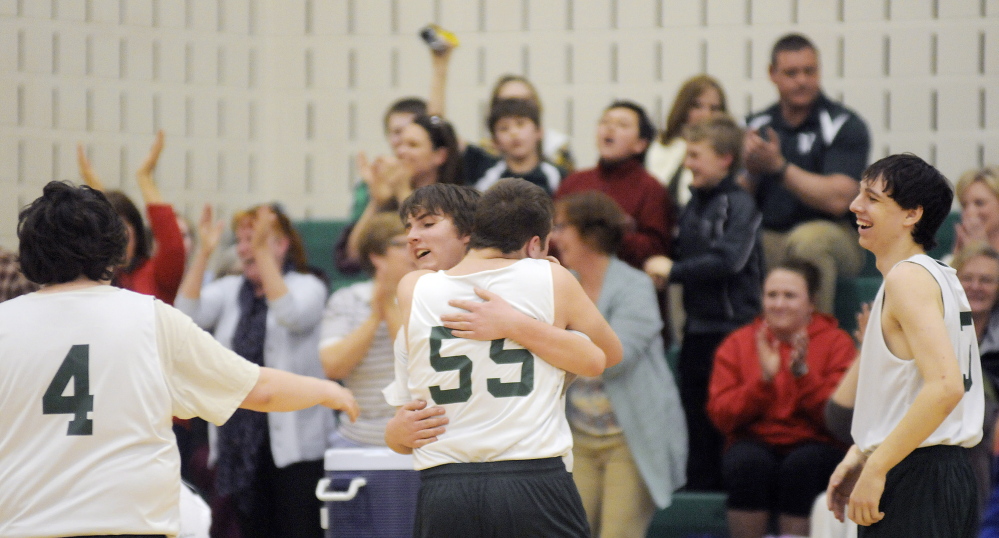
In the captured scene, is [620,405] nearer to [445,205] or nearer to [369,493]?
[369,493]

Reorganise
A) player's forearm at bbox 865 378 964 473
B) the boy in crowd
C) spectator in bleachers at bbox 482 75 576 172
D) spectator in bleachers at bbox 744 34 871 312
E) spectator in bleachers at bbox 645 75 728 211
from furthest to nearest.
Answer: spectator in bleachers at bbox 482 75 576 172 < spectator in bleachers at bbox 645 75 728 211 < the boy in crowd < spectator in bleachers at bbox 744 34 871 312 < player's forearm at bbox 865 378 964 473

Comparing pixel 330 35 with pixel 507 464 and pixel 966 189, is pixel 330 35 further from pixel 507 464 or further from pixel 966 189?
pixel 507 464

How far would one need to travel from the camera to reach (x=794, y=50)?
4.82 metres

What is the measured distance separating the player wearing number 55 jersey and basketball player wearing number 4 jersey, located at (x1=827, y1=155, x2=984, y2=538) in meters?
1.59

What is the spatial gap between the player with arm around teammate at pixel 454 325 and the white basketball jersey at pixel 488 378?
0.09 feet

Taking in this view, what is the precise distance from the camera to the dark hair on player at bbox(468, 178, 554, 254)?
254 centimetres

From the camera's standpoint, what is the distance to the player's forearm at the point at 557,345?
2461 mm

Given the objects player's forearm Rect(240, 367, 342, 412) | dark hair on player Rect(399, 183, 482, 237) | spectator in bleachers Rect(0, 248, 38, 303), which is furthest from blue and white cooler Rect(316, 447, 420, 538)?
spectator in bleachers Rect(0, 248, 38, 303)

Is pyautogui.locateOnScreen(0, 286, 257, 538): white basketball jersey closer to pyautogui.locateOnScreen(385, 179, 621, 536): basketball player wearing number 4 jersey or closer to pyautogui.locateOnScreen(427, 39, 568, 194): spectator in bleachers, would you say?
pyautogui.locateOnScreen(385, 179, 621, 536): basketball player wearing number 4 jersey

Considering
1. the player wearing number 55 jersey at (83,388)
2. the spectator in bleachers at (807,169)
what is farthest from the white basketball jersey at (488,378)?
the spectator in bleachers at (807,169)

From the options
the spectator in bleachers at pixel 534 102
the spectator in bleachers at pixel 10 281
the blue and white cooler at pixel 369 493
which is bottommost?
the blue and white cooler at pixel 369 493

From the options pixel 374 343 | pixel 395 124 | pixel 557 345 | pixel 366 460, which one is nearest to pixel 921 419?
pixel 557 345

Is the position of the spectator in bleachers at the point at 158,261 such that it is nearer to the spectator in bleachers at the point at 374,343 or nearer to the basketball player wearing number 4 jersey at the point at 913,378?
the spectator in bleachers at the point at 374,343

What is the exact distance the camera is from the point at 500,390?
248 cm
